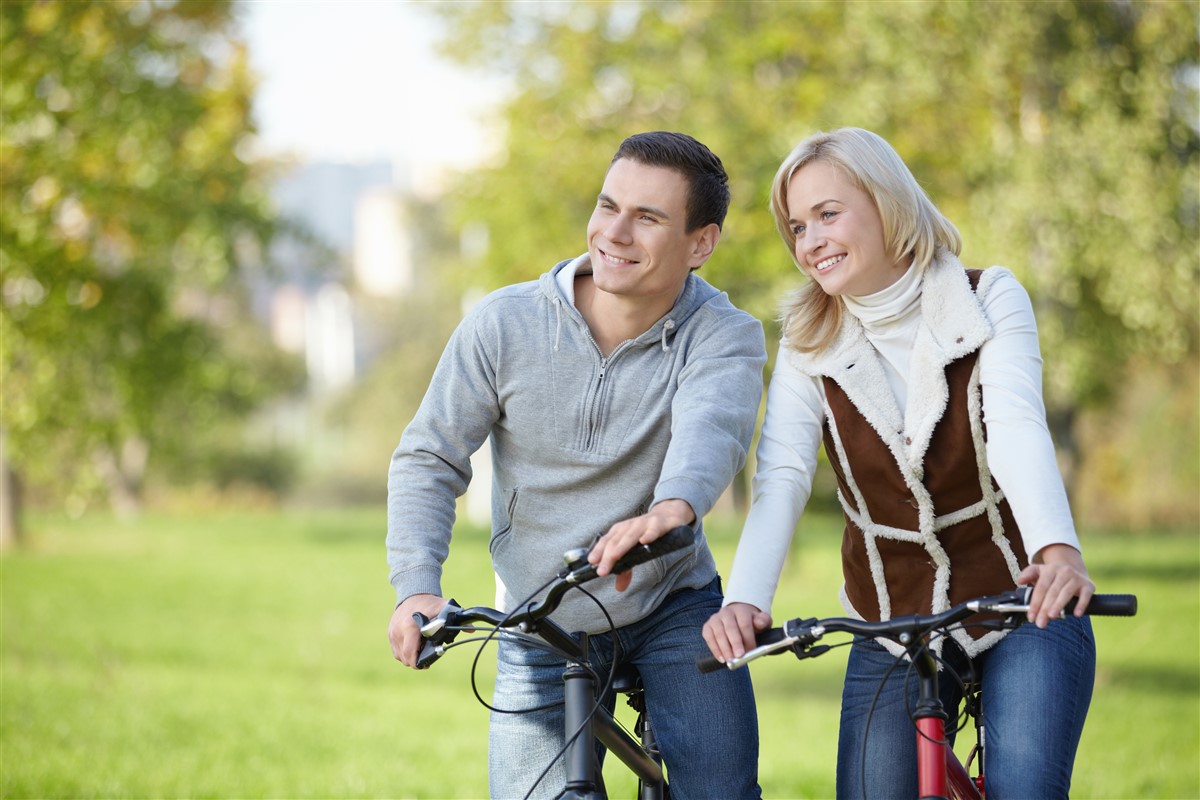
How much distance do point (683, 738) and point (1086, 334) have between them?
36.8 feet

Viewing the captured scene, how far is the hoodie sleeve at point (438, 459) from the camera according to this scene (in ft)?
10.9

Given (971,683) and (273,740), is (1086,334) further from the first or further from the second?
(971,683)

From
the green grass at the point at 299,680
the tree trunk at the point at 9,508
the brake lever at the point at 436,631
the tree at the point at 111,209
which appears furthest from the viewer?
the tree trunk at the point at 9,508

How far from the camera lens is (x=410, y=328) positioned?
4856 cm

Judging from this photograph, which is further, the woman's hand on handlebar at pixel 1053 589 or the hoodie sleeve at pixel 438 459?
the hoodie sleeve at pixel 438 459

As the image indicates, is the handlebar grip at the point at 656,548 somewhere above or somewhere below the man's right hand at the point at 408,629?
above

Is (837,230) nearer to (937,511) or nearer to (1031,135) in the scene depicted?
(937,511)

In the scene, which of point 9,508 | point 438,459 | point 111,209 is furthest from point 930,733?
point 9,508

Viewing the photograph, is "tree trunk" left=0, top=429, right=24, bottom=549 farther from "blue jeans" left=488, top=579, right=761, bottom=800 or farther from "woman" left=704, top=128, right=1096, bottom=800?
"woman" left=704, top=128, right=1096, bottom=800

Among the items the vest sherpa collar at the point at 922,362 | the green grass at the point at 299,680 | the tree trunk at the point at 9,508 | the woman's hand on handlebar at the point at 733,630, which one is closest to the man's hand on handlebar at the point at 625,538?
the woman's hand on handlebar at the point at 733,630

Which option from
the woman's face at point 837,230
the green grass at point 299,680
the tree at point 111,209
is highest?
the tree at point 111,209

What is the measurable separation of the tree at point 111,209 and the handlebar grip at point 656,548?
10862 mm

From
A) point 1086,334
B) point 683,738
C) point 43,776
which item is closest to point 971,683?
point 683,738

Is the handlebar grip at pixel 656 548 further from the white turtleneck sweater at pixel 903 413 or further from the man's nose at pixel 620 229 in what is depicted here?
the man's nose at pixel 620 229
